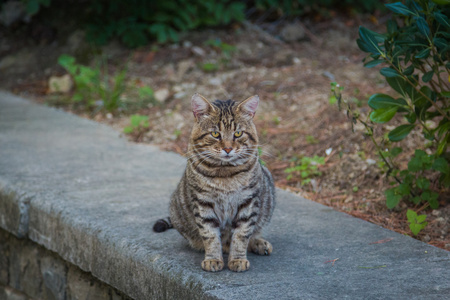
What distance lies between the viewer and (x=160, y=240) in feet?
10.6

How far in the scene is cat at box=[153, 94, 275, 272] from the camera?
113 inches

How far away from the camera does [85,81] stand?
6367 millimetres

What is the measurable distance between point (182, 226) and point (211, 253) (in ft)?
1.04

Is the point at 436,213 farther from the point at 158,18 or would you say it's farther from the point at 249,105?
the point at 158,18

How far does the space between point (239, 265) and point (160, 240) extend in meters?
0.61

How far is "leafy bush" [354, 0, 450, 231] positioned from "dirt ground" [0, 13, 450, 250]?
0.22 m

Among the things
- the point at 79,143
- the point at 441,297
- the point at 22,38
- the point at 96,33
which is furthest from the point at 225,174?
the point at 22,38

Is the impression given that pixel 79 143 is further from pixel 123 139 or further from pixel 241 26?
pixel 241 26

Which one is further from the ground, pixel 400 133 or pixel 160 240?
pixel 400 133

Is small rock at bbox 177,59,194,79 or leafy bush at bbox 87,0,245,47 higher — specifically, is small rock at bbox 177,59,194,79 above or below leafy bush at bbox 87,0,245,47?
below

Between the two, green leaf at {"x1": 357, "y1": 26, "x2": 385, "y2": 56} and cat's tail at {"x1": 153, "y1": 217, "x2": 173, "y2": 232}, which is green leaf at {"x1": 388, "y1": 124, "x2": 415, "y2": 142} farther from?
cat's tail at {"x1": 153, "y1": 217, "x2": 173, "y2": 232}

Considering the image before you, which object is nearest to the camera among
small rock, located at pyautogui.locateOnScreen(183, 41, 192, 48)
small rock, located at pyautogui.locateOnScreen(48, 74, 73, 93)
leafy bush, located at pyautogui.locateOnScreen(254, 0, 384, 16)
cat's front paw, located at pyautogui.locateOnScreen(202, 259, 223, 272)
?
cat's front paw, located at pyautogui.locateOnScreen(202, 259, 223, 272)

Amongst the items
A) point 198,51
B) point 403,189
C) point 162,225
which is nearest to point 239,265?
point 162,225

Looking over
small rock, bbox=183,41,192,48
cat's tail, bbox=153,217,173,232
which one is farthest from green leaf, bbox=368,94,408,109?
small rock, bbox=183,41,192,48
